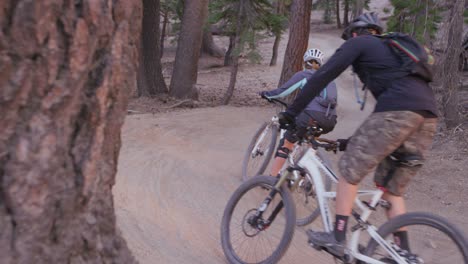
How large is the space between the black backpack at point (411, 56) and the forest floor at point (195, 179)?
198cm

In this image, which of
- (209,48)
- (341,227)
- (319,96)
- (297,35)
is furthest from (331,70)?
(209,48)

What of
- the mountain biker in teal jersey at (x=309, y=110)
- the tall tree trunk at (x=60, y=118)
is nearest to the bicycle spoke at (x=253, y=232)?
the mountain biker in teal jersey at (x=309, y=110)

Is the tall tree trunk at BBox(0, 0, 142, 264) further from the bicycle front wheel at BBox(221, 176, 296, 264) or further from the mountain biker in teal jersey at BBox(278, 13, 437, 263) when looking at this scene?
the bicycle front wheel at BBox(221, 176, 296, 264)

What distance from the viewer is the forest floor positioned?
16.3 feet

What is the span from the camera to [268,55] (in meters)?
34.9

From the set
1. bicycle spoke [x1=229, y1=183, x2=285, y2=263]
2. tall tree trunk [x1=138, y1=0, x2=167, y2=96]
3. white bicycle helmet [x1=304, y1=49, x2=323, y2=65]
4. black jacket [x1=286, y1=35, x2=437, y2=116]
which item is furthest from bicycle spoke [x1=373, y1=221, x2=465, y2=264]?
tall tree trunk [x1=138, y1=0, x2=167, y2=96]

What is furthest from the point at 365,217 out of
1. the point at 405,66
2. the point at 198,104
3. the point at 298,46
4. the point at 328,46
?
the point at 328,46

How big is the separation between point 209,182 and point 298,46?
747 centimetres

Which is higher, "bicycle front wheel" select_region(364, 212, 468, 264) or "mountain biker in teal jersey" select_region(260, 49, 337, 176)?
"mountain biker in teal jersey" select_region(260, 49, 337, 176)

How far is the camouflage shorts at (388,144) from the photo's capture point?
3.77 m

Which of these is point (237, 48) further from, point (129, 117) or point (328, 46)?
point (328, 46)

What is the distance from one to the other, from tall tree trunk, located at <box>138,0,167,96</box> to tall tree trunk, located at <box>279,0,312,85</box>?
14.9ft

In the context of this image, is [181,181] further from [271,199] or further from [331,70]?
[331,70]

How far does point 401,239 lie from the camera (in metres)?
3.74
